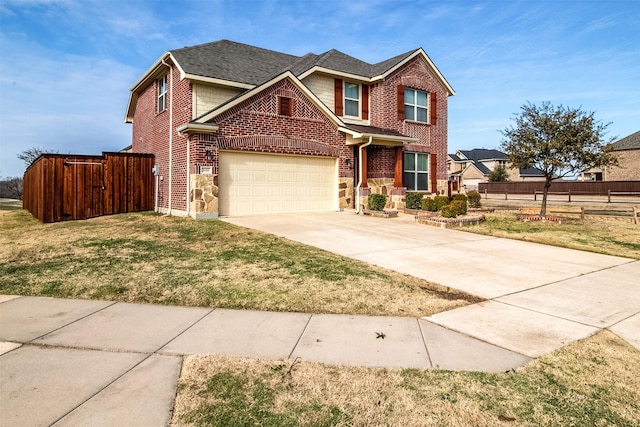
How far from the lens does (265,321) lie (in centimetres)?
454

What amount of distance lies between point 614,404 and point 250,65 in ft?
58.5

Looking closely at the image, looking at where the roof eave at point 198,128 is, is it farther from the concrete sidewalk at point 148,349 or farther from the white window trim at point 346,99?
the concrete sidewalk at point 148,349

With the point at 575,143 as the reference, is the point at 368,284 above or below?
below

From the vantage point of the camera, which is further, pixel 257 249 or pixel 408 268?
pixel 257 249

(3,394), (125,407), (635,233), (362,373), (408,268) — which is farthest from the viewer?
(635,233)

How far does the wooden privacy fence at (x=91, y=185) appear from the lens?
14.1 m

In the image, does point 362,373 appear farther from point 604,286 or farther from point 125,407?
point 604,286

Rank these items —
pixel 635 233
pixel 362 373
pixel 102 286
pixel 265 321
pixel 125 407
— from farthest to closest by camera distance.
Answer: pixel 635 233 < pixel 102 286 < pixel 265 321 < pixel 362 373 < pixel 125 407

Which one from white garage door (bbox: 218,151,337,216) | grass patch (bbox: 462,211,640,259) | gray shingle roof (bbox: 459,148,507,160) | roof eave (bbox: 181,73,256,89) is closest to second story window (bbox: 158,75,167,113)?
roof eave (bbox: 181,73,256,89)

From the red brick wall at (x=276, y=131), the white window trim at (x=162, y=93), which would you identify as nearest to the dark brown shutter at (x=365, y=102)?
the red brick wall at (x=276, y=131)

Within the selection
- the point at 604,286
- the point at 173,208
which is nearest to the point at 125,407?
the point at 604,286

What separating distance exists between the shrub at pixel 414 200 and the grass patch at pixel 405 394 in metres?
13.7

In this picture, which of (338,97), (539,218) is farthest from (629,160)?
(338,97)

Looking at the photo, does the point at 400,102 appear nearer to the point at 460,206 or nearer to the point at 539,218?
the point at 460,206
